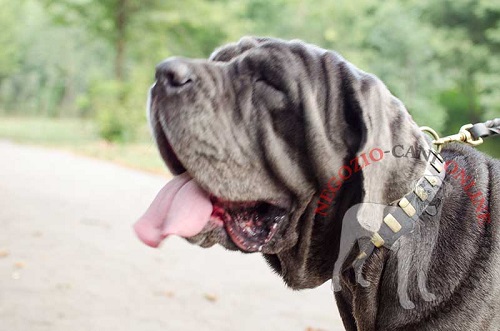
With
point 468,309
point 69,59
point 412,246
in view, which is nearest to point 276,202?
point 412,246

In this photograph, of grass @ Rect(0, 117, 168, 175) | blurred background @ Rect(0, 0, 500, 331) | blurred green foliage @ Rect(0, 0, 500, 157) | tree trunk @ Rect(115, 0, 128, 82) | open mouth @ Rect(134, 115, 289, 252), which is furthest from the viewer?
tree trunk @ Rect(115, 0, 128, 82)

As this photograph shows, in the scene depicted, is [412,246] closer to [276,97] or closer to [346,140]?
[346,140]

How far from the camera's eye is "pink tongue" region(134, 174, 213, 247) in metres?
2.30

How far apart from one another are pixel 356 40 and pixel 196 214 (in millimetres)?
24973

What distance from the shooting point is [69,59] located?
47.4m

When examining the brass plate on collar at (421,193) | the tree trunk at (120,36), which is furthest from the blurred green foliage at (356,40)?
the brass plate on collar at (421,193)

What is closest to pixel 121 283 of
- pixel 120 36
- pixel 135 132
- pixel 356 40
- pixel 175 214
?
pixel 175 214

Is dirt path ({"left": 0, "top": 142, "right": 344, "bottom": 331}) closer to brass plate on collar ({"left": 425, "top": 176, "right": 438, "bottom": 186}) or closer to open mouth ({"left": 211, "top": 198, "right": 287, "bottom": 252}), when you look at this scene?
open mouth ({"left": 211, "top": 198, "right": 287, "bottom": 252})

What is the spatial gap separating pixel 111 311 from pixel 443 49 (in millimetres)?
21938

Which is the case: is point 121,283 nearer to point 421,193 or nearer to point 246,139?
point 246,139

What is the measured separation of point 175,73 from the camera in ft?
7.34

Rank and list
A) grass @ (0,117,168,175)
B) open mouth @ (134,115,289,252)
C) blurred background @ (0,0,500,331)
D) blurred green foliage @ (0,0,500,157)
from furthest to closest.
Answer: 1. blurred green foliage @ (0,0,500,157)
2. grass @ (0,117,168,175)
3. blurred background @ (0,0,500,331)
4. open mouth @ (134,115,289,252)

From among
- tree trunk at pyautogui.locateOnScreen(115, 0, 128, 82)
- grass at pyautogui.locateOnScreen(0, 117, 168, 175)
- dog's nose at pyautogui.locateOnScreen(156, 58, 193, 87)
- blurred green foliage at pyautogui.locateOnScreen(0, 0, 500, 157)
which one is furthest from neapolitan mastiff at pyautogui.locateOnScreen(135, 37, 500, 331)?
tree trunk at pyautogui.locateOnScreen(115, 0, 128, 82)

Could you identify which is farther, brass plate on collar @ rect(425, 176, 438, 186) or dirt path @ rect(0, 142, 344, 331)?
dirt path @ rect(0, 142, 344, 331)
